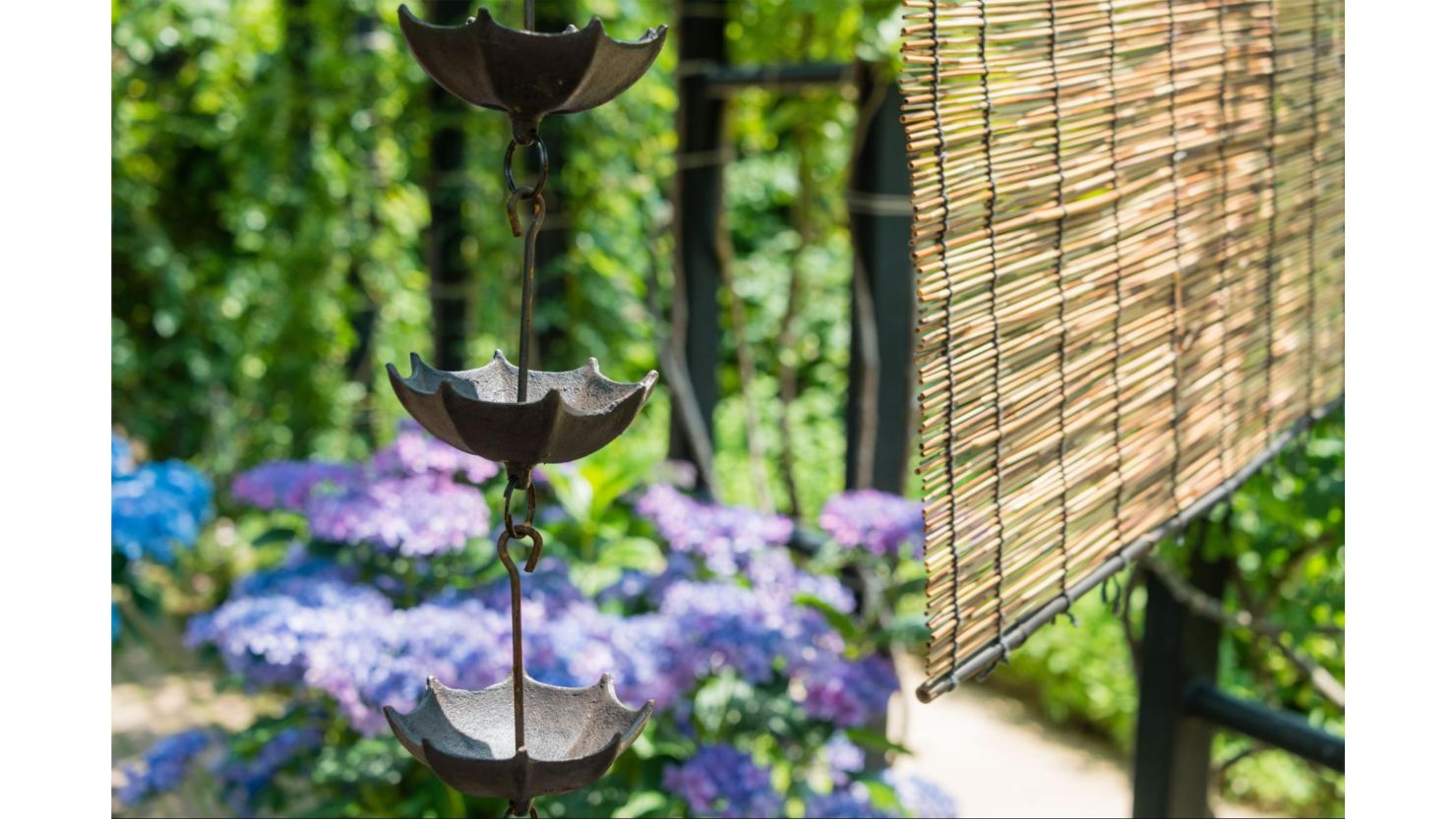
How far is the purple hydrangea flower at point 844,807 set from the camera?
5.84 feet

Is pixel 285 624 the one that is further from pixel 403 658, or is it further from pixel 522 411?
pixel 522 411

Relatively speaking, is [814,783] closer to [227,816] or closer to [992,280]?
[227,816]

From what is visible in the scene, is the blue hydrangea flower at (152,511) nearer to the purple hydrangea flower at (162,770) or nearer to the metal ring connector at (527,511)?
the purple hydrangea flower at (162,770)

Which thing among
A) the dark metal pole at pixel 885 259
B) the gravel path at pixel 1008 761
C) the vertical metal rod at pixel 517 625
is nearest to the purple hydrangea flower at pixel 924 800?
the dark metal pole at pixel 885 259

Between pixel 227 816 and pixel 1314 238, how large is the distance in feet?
6.51

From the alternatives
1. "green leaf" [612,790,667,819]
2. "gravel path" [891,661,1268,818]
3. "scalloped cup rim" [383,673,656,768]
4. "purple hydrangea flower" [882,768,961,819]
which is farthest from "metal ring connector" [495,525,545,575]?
"gravel path" [891,661,1268,818]

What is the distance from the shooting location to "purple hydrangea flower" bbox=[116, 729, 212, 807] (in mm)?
2021

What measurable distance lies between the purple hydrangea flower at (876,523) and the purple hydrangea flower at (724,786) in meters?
0.44

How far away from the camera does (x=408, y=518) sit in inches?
79.6

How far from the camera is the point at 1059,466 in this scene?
1.21 m

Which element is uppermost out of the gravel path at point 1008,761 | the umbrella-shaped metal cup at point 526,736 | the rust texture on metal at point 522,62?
the rust texture on metal at point 522,62

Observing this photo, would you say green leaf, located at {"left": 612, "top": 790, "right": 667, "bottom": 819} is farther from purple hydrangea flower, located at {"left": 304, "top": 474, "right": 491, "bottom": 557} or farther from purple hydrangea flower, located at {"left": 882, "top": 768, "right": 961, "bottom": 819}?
purple hydrangea flower, located at {"left": 304, "top": 474, "right": 491, "bottom": 557}

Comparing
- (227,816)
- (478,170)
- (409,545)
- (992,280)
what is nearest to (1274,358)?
(992,280)

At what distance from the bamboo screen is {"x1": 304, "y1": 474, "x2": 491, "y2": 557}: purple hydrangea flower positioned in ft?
3.42
